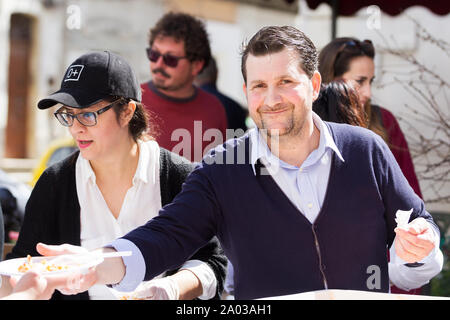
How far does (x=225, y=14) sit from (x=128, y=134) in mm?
11211

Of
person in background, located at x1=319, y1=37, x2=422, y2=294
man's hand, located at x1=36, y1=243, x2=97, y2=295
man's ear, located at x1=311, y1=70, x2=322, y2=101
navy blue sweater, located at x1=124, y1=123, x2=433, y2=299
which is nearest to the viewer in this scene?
man's hand, located at x1=36, y1=243, x2=97, y2=295

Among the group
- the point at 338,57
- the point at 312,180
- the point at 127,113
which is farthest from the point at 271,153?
the point at 338,57

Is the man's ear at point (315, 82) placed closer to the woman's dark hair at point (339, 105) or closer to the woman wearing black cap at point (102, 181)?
the woman's dark hair at point (339, 105)

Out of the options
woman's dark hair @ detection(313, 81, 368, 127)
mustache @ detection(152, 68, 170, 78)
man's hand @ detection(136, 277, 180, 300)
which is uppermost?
mustache @ detection(152, 68, 170, 78)

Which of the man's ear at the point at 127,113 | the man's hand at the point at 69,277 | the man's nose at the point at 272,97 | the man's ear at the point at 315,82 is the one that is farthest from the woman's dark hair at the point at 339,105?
the man's hand at the point at 69,277

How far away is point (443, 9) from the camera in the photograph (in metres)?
5.27

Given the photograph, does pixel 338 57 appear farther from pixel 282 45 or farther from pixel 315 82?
pixel 282 45

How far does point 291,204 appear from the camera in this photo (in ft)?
7.38

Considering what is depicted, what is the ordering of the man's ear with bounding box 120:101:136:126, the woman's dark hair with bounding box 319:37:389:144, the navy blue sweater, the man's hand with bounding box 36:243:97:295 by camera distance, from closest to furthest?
the man's hand with bounding box 36:243:97:295
the navy blue sweater
the man's ear with bounding box 120:101:136:126
the woman's dark hair with bounding box 319:37:389:144

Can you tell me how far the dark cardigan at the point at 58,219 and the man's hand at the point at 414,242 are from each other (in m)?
0.75

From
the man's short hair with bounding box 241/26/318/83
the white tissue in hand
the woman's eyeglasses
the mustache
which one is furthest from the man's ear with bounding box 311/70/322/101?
the mustache

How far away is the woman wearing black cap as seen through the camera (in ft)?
8.48

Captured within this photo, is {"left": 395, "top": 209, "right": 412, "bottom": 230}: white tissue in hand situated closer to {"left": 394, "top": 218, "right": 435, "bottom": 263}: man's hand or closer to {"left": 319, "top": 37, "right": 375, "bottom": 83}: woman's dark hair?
{"left": 394, "top": 218, "right": 435, "bottom": 263}: man's hand
